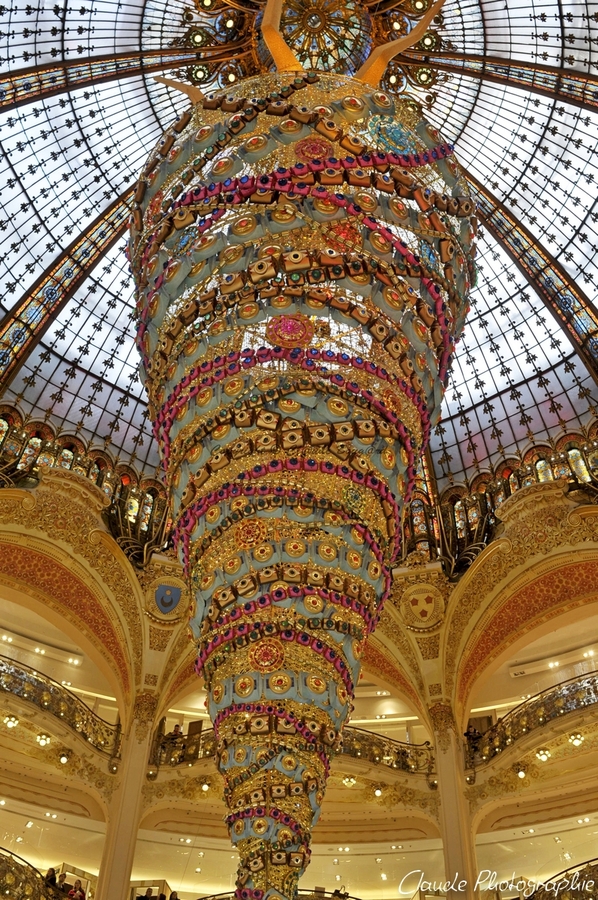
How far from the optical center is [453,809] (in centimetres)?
1744

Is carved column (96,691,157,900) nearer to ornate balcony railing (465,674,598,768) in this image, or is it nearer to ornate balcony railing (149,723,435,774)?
ornate balcony railing (149,723,435,774)

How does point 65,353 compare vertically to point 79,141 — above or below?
below

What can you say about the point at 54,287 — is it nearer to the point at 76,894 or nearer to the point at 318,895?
the point at 76,894

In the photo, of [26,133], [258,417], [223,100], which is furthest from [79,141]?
[258,417]

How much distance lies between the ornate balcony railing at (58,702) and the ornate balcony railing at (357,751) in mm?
965

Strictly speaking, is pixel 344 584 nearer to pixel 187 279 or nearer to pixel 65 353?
pixel 187 279

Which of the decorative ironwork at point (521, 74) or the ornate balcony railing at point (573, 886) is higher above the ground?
the decorative ironwork at point (521, 74)

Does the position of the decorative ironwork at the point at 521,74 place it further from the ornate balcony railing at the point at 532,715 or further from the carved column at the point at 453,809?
the carved column at the point at 453,809

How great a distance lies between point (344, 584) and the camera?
671 cm

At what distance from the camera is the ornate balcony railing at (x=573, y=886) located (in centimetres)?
1565

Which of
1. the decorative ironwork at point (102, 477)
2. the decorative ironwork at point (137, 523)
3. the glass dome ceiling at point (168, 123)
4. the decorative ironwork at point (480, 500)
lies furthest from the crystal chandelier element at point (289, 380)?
the decorative ironwork at point (137, 523)

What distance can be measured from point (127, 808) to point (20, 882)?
241 cm

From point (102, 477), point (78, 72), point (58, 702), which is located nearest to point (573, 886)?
point (58, 702)

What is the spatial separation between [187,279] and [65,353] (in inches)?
495
